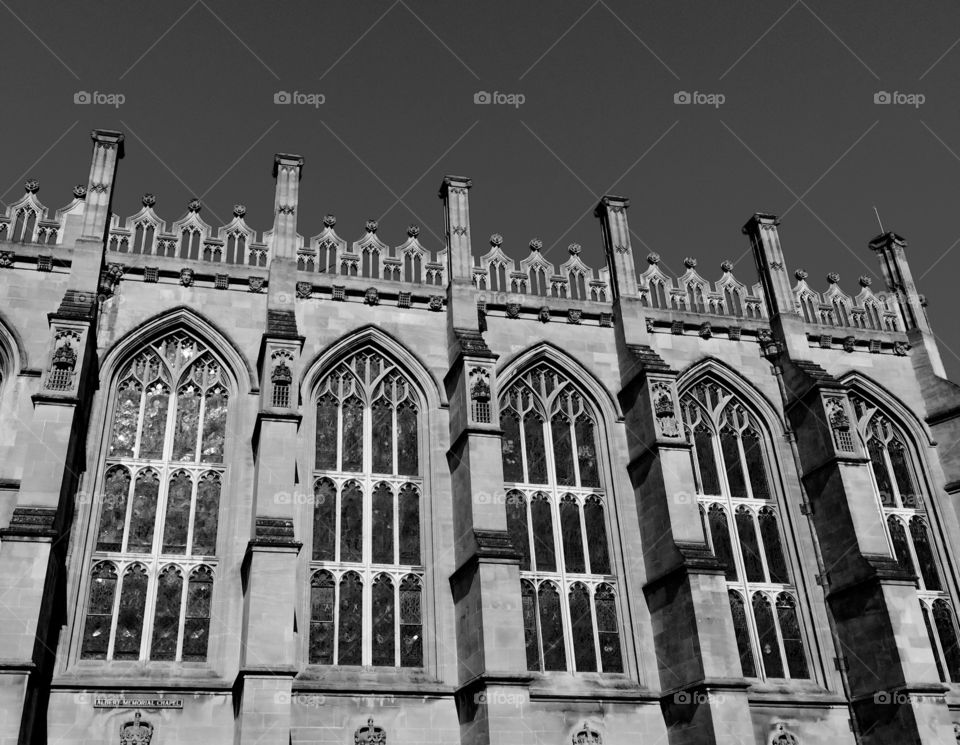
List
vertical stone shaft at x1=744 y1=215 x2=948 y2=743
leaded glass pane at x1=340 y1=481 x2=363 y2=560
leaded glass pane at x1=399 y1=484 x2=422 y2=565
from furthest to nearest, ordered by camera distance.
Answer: leaded glass pane at x1=399 y1=484 x2=422 y2=565, leaded glass pane at x1=340 y1=481 x2=363 y2=560, vertical stone shaft at x1=744 y1=215 x2=948 y2=743

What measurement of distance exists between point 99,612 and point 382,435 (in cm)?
627

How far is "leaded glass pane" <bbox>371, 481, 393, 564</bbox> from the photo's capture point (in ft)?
61.1

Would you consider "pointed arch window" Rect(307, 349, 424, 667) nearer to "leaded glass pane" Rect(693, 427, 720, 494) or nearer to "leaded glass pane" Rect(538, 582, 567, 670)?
"leaded glass pane" Rect(538, 582, 567, 670)

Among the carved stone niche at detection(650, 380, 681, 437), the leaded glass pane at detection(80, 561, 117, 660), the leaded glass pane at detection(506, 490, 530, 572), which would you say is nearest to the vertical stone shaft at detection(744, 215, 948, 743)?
the carved stone niche at detection(650, 380, 681, 437)

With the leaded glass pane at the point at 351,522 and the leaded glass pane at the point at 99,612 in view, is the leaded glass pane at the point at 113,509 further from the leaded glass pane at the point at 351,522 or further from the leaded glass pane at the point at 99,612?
the leaded glass pane at the point at 351,522

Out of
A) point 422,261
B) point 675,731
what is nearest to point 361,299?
point 422,261

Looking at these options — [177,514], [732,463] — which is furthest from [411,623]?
[732,463]

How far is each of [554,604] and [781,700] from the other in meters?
4.71

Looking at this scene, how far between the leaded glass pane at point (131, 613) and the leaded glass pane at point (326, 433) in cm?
392

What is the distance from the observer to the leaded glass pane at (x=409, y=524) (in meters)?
18.8

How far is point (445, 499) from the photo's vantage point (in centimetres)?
1920

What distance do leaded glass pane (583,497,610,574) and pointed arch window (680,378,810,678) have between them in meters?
2.34

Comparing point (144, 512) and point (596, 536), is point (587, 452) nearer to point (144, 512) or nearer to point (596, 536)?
point (596, 536)

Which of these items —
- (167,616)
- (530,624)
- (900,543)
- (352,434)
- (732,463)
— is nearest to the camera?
(167,616)
